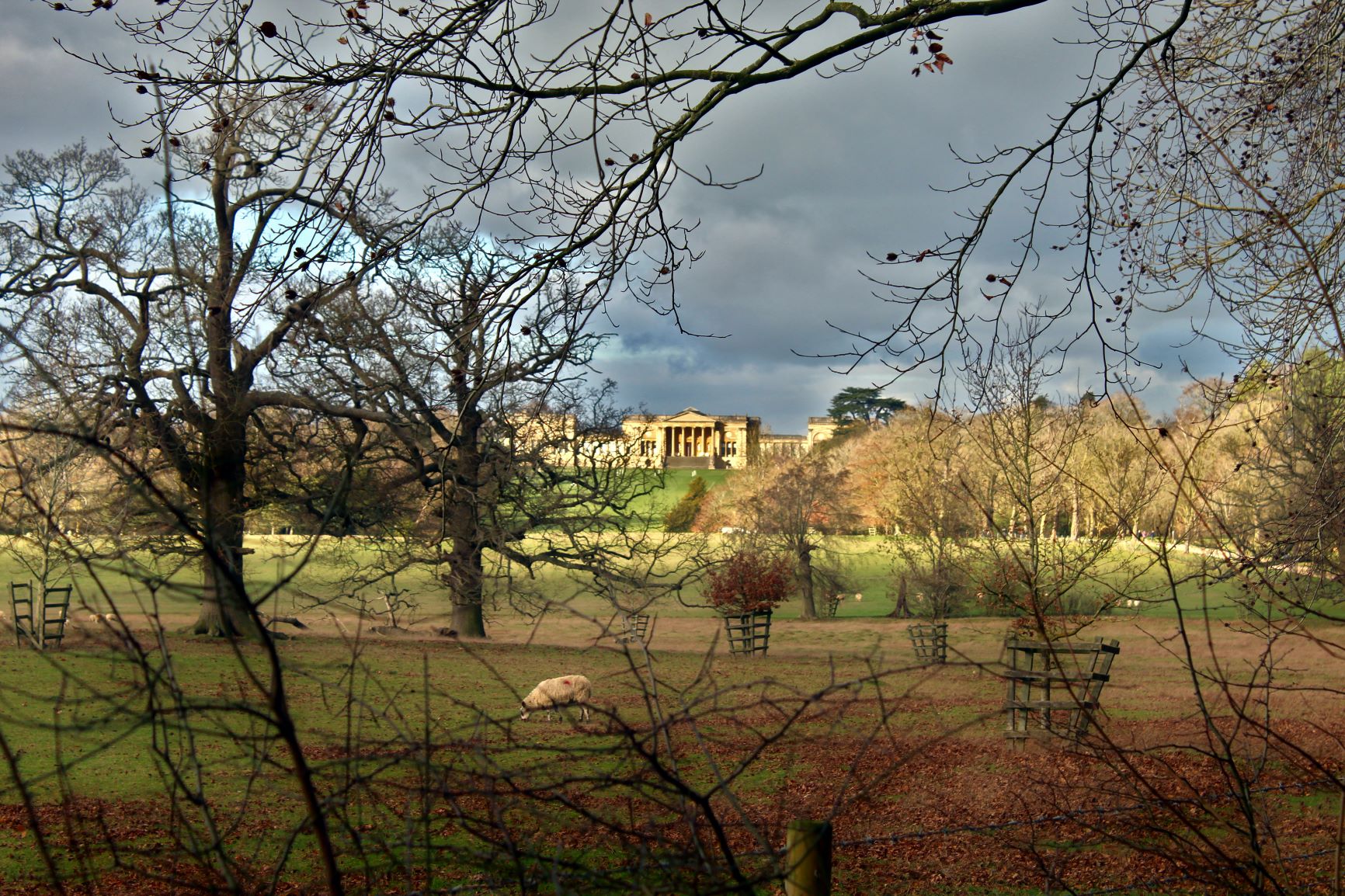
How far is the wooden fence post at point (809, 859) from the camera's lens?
208 centimetres

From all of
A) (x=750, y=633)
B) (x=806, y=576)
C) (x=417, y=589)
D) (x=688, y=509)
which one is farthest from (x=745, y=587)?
(x=688, y=509)

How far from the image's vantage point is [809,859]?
88.7 inches

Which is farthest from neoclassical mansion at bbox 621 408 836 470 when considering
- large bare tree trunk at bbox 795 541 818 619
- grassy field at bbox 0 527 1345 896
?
grassy field at bbox 0 527 1345 896

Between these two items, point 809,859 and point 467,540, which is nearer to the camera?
point 809,859

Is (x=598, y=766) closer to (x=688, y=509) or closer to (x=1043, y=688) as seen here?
(x=1043, y=688)

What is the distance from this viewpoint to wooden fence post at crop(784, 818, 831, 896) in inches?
82.0

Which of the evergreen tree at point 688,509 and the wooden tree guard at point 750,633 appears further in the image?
the evergreen tree at point 688,509

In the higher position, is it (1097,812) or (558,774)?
(558,774)

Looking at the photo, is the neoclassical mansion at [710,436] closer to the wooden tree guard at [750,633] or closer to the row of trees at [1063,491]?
the row of trees at [1063,491]

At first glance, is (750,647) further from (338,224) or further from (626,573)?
(338,224)

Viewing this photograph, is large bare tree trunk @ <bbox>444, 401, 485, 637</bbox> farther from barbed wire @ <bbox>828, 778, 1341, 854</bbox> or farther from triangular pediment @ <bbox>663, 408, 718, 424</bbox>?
triangular pediment @ <bbox>663, 408, 718, 424</bbox>

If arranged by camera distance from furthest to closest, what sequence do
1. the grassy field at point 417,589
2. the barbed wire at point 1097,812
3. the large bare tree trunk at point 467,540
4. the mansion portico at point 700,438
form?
1. the mansion portico at point 700,438
2. the large bare tree trunk at point 467,540
3. the barbed wire at point 1097,812
4. the grassy field at point 417,589

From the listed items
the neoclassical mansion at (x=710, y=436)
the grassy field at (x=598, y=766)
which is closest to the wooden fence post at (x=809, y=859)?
the grassy field at (x=598, y=766)

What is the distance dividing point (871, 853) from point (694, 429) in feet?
230
